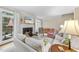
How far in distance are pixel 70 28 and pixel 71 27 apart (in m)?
0.02

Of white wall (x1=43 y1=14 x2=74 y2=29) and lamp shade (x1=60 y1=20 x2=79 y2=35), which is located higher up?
white wall (x1=43 y1=14 x2=74 y2=29)

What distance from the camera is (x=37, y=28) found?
7.26ft

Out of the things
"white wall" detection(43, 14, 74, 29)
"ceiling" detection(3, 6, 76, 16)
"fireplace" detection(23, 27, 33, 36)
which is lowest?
"fireplace" detection(23, 27, 33, 36)

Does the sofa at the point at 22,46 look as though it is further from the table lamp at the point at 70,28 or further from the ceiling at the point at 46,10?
the table lamp at the point at 70,28

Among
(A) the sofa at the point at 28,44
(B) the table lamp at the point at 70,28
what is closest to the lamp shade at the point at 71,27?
(B) the table lamp at the point at 70,28

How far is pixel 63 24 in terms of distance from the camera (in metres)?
2.14

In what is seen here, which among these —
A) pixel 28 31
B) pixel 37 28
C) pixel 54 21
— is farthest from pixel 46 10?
pixel 28 31

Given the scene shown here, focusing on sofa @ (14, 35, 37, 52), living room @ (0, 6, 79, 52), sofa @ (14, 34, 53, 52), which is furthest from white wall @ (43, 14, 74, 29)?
sofa @ (14, 35, 37, 52)

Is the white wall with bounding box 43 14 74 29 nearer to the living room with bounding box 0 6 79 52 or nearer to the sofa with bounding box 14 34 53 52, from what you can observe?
the living room with bounding box 0 6 79 52

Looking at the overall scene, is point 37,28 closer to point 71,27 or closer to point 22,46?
point 22,46

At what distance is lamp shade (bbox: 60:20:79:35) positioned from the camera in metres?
2.04
